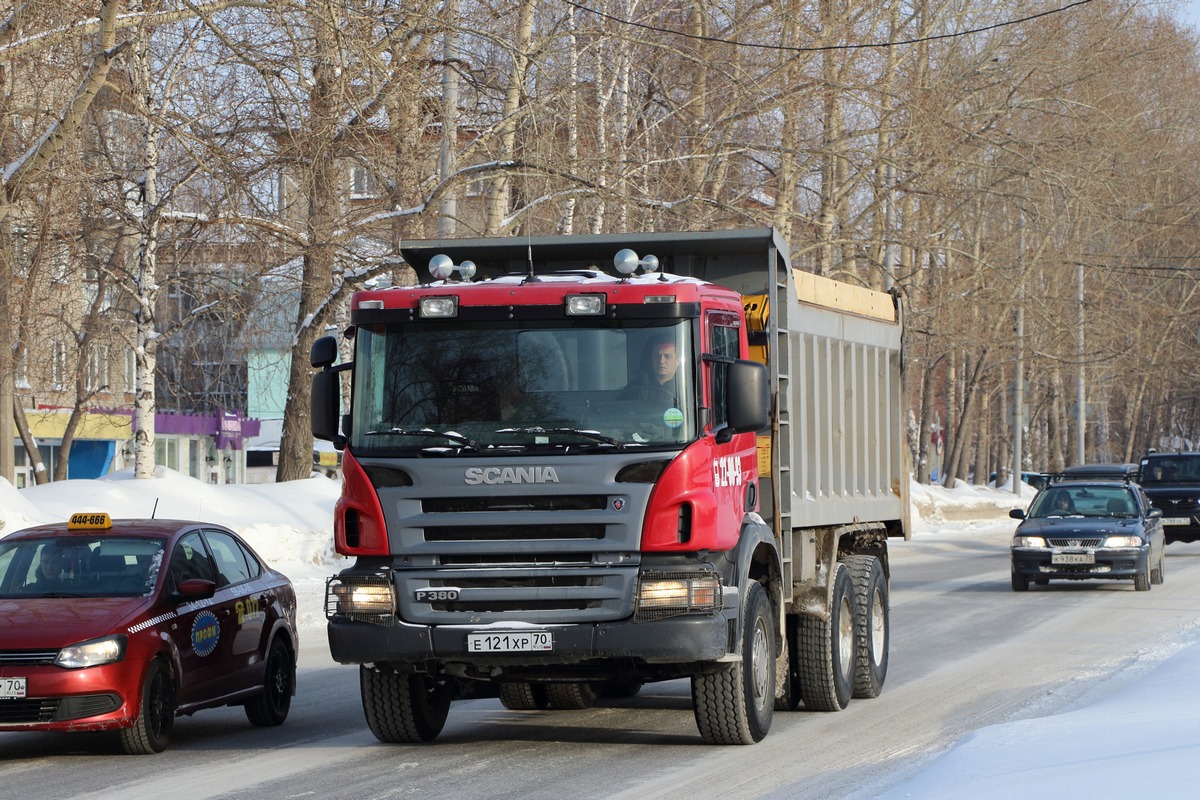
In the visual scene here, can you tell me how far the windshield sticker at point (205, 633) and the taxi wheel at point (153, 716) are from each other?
37 centimetres

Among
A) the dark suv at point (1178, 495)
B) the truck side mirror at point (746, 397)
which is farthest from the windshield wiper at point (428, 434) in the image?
the dark suv at point (1178, 495)

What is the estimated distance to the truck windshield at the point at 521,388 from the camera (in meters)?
9.30

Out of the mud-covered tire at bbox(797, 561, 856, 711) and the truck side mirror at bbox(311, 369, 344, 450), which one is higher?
the truck side mirror at bbox(311, 369, 344, 450)

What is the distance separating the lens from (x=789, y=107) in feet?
91.1

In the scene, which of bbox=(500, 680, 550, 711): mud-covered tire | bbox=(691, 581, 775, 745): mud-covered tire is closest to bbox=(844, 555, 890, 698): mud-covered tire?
bbox=(500, 680, 550, 711): mud-covered tire

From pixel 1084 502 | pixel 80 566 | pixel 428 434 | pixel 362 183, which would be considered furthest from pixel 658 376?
pixel 362 183

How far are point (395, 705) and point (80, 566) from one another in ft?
7.39

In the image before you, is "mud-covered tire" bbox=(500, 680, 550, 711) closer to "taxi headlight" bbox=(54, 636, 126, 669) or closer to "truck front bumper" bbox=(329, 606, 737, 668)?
"truck front bumper" bbox=(329, 606, 737, 668)

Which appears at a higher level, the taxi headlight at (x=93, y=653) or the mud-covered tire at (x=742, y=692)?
the taxi headlight at (x=93, y=653)

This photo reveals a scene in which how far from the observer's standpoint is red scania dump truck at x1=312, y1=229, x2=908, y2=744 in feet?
30.0

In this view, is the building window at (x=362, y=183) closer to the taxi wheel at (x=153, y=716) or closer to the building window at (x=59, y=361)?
the building window at (x=59, y=361)

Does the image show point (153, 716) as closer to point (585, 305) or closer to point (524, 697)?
point (524, 697)

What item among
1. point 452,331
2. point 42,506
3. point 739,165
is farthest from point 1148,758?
point 739,165

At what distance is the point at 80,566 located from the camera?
1071 cm
